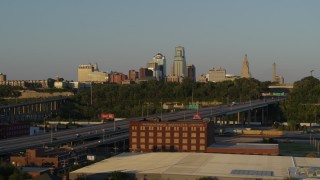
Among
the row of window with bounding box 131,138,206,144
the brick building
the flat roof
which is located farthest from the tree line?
the flat roof

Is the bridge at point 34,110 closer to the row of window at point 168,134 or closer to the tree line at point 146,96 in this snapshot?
the tree line at point 146,96

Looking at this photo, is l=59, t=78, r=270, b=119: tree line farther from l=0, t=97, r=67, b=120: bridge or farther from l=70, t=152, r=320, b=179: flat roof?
l=70, t=152, r=320, b=179: flat roof

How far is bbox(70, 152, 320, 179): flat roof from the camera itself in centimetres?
4072

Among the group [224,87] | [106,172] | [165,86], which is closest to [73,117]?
[165,86]

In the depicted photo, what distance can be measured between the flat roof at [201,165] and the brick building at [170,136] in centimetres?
922

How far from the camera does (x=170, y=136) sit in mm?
60969

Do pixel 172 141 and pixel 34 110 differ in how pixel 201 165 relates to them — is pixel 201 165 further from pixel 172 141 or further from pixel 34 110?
pixel 34 110

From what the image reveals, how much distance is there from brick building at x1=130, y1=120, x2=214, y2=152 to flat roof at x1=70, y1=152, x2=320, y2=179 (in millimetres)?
9221

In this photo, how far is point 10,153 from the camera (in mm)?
48875

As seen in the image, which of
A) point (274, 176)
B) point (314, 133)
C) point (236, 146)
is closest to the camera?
point (274, 176)

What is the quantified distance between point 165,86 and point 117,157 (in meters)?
91.9

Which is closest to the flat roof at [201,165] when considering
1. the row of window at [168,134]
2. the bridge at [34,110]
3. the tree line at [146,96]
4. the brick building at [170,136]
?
the brick building at [170,136]

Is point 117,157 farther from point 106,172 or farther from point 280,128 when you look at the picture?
point 280,128

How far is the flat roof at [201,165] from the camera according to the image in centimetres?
4072
